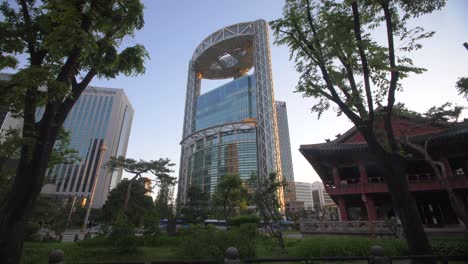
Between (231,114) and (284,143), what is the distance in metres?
64.9

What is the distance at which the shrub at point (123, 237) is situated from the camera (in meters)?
11.4

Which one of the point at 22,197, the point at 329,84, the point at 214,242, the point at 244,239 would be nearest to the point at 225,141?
the point at 244,239

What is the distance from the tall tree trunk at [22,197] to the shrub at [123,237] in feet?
27.9

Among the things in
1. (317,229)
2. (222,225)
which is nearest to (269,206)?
(317,229)

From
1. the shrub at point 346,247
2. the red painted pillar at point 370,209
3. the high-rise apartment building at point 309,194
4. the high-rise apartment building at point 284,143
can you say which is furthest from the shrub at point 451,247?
the high-rise apartment building at point 309,194

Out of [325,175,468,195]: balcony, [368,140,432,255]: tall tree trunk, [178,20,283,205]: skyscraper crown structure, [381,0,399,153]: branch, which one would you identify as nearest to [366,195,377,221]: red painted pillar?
[325,175,468,195]: balcony

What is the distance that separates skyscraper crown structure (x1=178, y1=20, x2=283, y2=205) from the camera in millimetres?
61125

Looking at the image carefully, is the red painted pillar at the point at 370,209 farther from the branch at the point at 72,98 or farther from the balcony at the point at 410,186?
the branch at the point at 72,98

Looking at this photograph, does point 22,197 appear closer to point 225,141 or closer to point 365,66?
point 365,66

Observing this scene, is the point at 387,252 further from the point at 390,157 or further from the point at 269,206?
the point at 269,206

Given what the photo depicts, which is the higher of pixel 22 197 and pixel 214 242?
pixel 22 197

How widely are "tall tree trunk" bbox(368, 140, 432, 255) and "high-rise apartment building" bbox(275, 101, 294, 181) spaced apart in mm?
113020

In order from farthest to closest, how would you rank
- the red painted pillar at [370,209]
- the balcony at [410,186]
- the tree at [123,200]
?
the tree at [123,200] < the red painted pillar at [370,209] < the balcony at [410,186]

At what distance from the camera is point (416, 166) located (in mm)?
→ 19234
